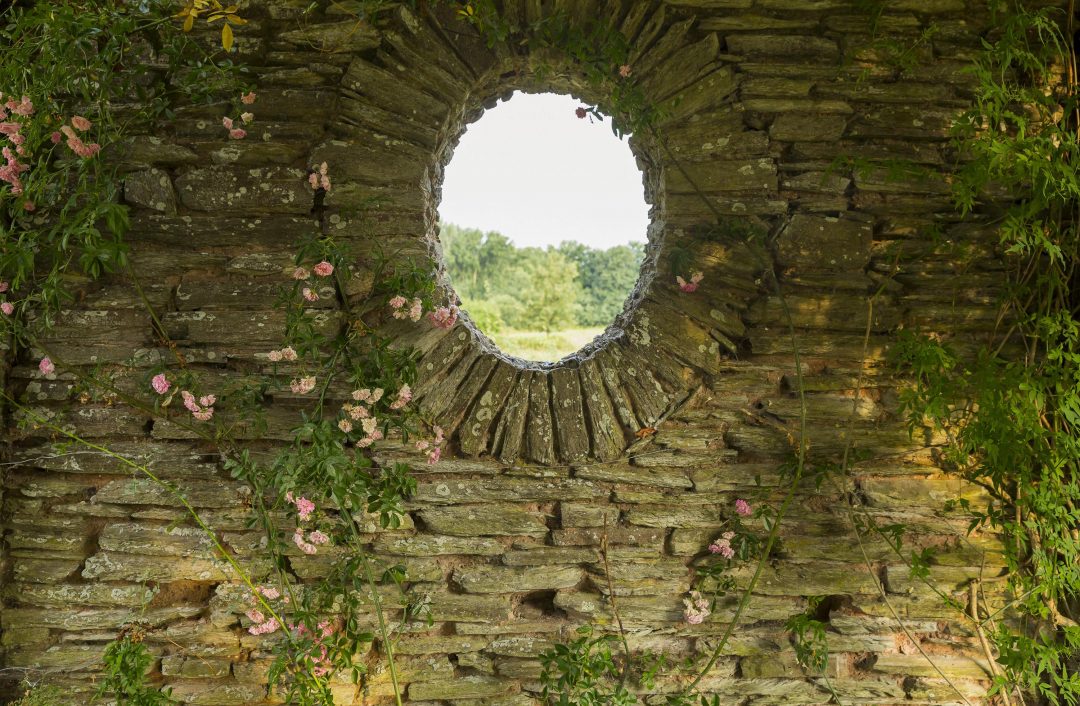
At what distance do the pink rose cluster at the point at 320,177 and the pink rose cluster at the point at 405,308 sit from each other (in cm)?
44

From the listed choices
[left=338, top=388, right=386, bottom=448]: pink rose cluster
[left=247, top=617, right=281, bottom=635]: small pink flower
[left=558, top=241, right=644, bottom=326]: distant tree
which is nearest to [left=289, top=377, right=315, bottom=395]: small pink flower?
[left=338, top=388, right=386, bottom=448]: pink rose cluster

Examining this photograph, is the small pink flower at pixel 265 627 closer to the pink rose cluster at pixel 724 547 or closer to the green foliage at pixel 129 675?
the green foliage at pixel 129 675

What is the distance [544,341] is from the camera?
6.65 metres

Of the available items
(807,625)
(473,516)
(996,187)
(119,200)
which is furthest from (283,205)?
(996,187)

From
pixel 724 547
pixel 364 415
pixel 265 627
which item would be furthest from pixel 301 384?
pixel 724 547

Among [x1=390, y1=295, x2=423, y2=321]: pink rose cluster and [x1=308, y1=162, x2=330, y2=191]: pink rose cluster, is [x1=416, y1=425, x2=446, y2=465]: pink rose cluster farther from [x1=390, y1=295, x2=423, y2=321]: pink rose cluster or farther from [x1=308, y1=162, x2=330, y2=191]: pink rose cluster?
[x1=308, y1=162, x2=330, y2=191]: pink rose cluster

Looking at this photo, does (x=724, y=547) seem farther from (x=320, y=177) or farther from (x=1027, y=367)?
(x=320, y=177)

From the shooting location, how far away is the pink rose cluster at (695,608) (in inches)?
88.0

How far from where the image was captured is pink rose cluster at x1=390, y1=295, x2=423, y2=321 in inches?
81.0

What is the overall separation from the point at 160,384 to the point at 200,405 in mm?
131

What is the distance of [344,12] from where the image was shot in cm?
213

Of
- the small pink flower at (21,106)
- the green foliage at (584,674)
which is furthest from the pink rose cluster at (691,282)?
the small pink flower at (21,106)

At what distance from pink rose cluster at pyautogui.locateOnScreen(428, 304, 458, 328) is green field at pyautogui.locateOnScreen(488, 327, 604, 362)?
3634 millimetres

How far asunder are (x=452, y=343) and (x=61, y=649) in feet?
5.34
